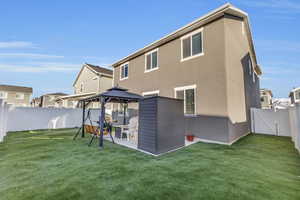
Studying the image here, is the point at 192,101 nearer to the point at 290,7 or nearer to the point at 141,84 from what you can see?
the point at 141,84

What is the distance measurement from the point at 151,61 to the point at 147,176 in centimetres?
863

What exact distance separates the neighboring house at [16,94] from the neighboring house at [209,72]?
37.1 metres

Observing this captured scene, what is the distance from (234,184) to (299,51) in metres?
21.8

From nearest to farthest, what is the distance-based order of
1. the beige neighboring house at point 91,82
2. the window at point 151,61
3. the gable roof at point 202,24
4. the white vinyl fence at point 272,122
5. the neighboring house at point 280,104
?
the gable roof at point 202,24, the white vinyl fence at point 272,122, the window at point 151,61, the neighboring house at point 280,104, the beige neighboring house at point 91,82

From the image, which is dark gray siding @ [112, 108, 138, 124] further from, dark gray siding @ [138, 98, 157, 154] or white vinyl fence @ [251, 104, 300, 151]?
white vinyl fence @ [251, 104, 300, 151]

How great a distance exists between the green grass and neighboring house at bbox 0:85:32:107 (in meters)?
36.6

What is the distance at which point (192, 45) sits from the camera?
7.73m

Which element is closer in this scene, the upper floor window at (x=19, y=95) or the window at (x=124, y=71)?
the window at (x=124, y=71)

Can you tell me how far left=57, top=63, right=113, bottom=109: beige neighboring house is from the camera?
1705 centimetres

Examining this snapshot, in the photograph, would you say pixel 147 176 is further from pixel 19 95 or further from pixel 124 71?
pixel 19 95

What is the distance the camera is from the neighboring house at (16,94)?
2972cm

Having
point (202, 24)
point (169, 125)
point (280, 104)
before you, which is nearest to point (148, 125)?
point (169, 125)

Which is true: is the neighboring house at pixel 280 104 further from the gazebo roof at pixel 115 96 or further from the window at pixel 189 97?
the gazebo roof at pixel 115 96

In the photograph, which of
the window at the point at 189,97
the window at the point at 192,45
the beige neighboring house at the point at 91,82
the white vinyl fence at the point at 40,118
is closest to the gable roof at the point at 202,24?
the window at the point at 192,45
